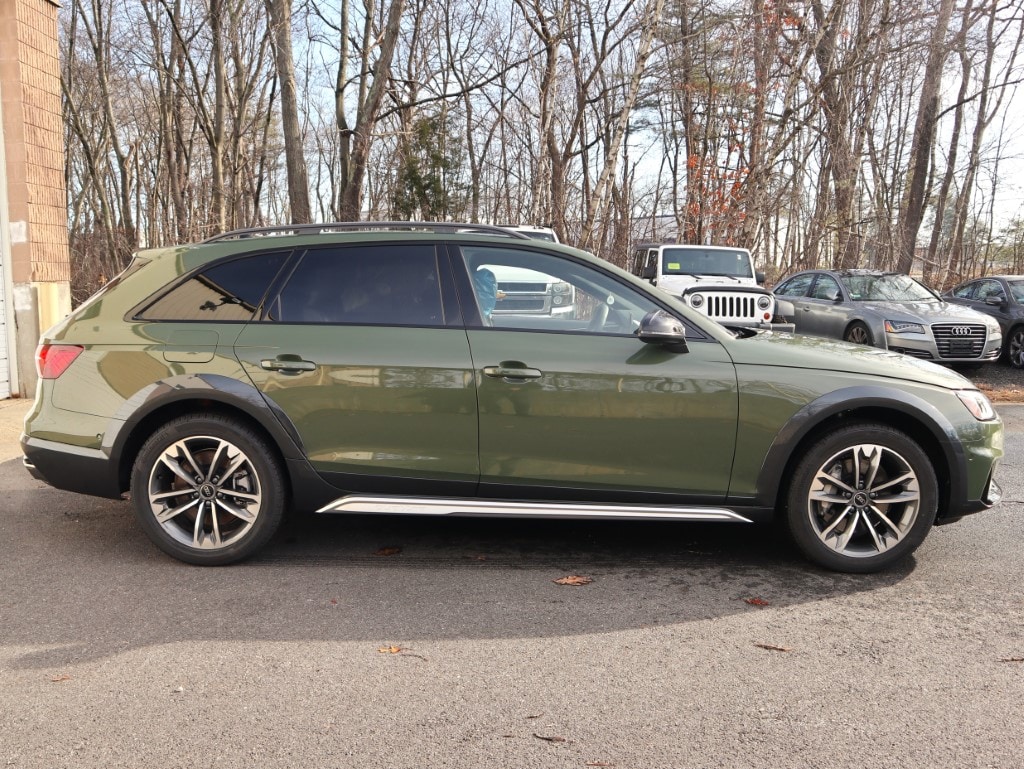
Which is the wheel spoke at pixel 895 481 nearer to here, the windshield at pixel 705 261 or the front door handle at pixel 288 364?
the front door handle at pixel 288 364

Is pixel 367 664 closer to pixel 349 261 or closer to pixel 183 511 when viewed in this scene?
pixel 183 511

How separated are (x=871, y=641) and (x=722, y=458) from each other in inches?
42.7

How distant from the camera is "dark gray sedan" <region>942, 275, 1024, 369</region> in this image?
1346cm

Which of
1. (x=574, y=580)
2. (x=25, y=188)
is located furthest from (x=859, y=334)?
(x=25, y=188)

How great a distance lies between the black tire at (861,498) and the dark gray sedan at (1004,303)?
433 inches

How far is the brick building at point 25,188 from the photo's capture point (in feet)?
30.8

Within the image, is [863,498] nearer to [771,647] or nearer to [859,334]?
[771,647]

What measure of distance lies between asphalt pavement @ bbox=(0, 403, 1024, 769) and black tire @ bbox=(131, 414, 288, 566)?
15 centimetres

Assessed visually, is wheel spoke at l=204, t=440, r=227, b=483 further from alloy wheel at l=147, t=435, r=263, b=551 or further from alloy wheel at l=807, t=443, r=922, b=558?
alloy wheel at l=807, t=443, r=922, b=558

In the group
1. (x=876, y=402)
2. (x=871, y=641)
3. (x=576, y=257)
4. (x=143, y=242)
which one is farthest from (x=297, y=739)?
(x=143, y=242)

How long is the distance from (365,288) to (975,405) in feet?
10.8

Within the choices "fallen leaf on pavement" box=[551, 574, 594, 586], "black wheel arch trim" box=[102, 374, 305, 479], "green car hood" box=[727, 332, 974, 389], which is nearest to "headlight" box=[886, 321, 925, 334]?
"green car hood" box=[727, 332, 974, 389]

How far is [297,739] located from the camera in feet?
8.97

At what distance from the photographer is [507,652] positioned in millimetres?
3391
